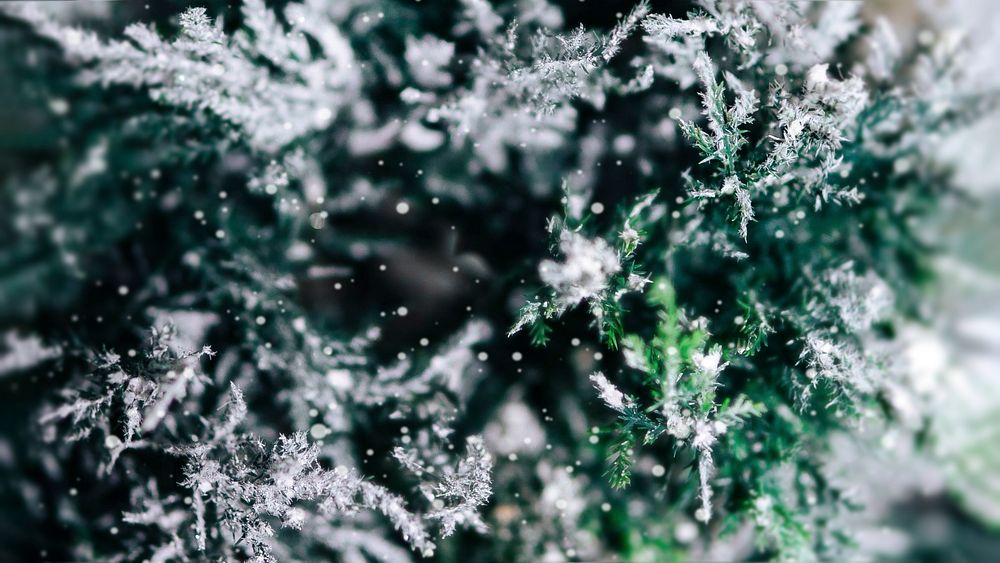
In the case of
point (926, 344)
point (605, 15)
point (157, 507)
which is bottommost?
point (157, 507)

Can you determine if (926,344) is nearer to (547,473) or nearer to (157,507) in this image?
(547,473)

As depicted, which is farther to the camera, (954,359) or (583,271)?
(954,359)

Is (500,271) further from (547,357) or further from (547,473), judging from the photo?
(547,473)

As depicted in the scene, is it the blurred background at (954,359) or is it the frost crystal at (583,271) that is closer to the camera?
the frost crystal at (583,271)

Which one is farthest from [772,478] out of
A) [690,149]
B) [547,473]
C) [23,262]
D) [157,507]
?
[23,262]

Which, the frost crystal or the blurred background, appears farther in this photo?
the blurred background

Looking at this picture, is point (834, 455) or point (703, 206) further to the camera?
point (834, 455)

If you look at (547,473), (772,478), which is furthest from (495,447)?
(772,478)

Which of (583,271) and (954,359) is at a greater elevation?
(954,359)

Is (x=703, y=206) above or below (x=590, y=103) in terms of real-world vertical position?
below
